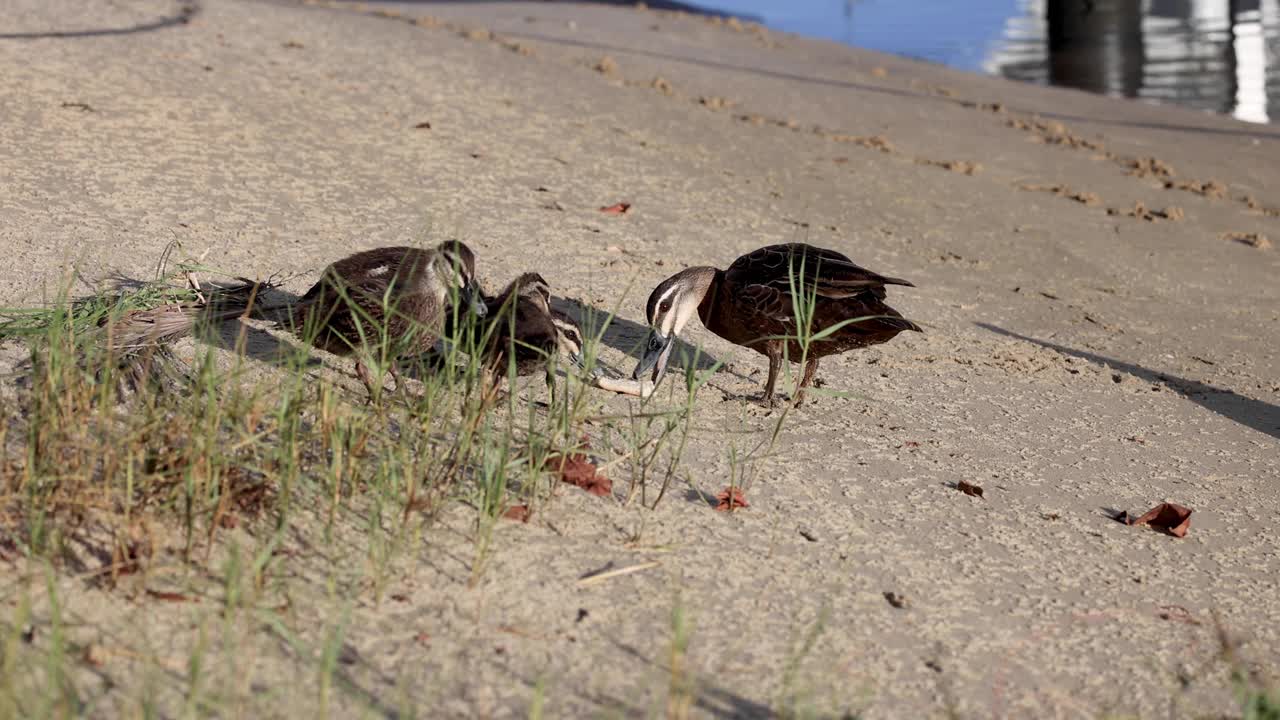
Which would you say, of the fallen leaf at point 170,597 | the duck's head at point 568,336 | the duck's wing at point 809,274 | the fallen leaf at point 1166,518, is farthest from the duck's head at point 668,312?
the fallen leaf at point 170,597

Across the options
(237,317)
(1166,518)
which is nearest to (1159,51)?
(1166,518)

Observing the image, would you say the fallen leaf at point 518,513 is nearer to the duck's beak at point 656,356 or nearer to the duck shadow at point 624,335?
the duck's beak at point 656,356

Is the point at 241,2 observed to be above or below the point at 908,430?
above

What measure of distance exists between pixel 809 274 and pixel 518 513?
1.84 meters

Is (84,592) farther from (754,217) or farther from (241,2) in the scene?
(241,2)

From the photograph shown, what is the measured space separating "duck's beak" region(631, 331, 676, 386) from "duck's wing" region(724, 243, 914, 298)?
38cm

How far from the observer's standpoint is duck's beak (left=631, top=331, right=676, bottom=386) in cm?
483

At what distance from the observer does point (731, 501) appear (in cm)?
379

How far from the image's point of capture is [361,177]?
7.27 meters

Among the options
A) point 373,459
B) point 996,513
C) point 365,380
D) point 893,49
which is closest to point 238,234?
point 365,380

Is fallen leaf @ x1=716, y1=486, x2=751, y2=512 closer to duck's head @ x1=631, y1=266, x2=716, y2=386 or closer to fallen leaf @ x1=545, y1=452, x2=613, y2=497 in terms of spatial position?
fallen leaf @ x1=545, y1=452, x2=613, y2=497

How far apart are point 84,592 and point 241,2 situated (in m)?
10.5

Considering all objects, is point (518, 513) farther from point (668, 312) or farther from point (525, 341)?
point (668, 312)

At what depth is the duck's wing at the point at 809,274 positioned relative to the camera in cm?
483
